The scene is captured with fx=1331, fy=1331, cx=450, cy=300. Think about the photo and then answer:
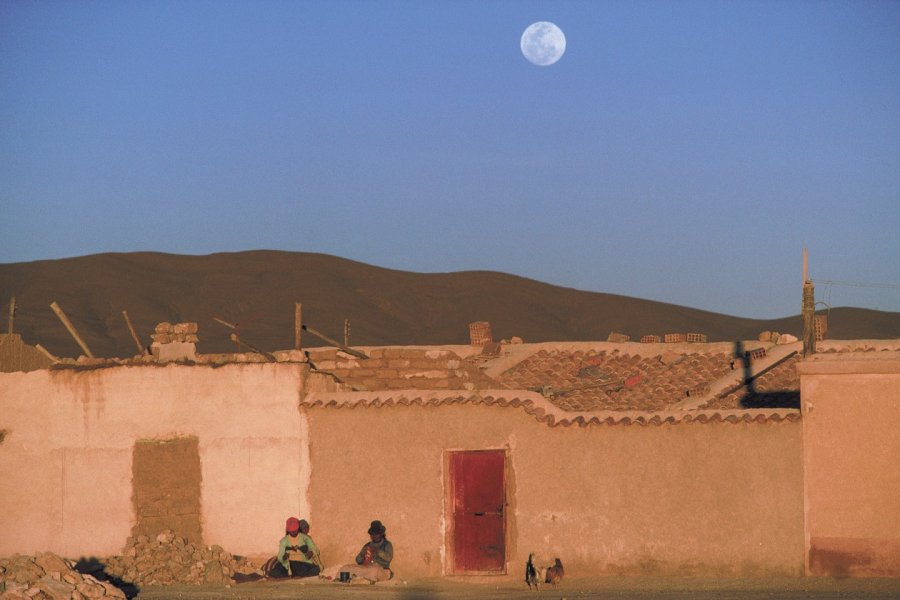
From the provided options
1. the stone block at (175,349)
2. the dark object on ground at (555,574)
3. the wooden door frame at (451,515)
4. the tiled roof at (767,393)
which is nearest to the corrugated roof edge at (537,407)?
the wooden door frame at (451,515)

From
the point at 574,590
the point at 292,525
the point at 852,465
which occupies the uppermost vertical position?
the point at 852,465

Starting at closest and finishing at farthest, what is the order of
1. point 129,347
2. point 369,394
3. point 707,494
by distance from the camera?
point 707,494, point 369,394, point 129,347

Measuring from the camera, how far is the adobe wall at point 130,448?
17969 millimetres

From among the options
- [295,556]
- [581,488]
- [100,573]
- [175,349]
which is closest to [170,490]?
[100,573]

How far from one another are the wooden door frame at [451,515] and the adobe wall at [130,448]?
1.93 meters

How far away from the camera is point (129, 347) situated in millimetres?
51156

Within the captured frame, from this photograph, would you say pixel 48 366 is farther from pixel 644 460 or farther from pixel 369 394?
pixel 644 460

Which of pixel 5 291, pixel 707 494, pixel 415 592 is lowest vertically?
pixel 415 592

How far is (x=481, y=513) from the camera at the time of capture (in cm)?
1742

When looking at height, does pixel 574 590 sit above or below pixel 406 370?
below

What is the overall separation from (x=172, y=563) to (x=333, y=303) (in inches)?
1927

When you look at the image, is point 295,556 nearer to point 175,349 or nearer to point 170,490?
point 170,490

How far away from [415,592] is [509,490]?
189cm

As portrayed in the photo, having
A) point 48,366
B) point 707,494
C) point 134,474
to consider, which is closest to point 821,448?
point 707,494
